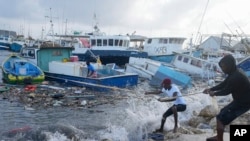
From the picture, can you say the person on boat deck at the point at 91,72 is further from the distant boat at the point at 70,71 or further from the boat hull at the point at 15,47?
the boat hull at the point at 15,47

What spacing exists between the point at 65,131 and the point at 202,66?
19.8 meters

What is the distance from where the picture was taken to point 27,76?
72.2ft

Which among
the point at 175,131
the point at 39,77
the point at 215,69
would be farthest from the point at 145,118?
the point at 215,69

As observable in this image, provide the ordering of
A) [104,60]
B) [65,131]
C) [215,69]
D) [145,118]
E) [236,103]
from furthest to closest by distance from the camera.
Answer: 1. [104,60]
2. [215,69]
3. [145,118]
4. [65,131]
5. [236,103]

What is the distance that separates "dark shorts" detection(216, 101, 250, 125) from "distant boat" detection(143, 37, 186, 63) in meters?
30.5

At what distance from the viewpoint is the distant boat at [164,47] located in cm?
3691

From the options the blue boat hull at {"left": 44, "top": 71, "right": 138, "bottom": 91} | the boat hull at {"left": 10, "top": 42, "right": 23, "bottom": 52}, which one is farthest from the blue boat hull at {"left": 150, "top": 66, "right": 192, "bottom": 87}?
the boat hull at {"left": 10, "top": 42, "right": 23, "bottom": 52}

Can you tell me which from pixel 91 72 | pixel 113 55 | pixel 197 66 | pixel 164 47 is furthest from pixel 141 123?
pixel 164 47

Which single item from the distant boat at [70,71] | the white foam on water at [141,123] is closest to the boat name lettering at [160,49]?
the distant boat at [70,71]

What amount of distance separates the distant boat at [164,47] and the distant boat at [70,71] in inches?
531

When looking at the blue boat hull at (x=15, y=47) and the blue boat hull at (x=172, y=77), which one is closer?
the blue boat hull at (x=172, y=77)

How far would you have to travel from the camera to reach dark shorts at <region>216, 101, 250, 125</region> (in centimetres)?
597

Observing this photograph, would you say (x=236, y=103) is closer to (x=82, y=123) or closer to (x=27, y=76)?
(x=82, y=123)

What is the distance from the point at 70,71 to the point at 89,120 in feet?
35.9
